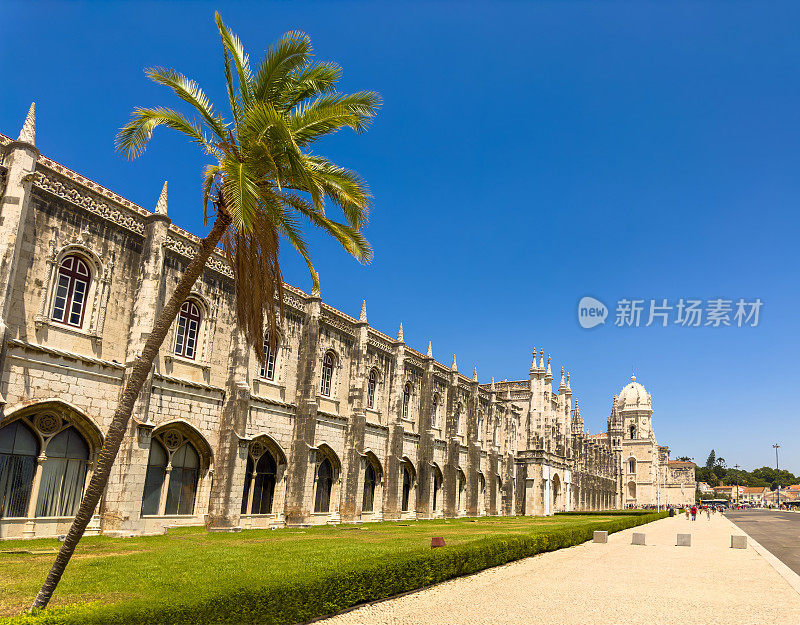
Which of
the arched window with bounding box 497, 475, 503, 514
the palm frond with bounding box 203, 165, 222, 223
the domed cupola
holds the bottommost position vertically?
the arched window with bounding box 497, 475, 503, 514

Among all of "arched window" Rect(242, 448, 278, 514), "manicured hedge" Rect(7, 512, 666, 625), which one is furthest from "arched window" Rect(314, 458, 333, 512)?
"manicured hedge" Rect(7, 512, 666, 625)

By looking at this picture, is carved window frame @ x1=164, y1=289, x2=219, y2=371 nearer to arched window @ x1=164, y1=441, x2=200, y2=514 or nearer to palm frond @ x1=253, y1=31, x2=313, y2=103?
arched window @ x1=164, y1=441, x2=200, y2=514

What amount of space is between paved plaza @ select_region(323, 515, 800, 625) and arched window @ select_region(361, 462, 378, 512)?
15483 millimetres

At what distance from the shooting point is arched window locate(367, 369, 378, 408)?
3466 cm

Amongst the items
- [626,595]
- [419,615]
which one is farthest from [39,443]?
[626,595]

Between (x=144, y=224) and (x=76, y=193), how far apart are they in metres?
2.58

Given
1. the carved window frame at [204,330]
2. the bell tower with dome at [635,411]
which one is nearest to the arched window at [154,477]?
the carved window frame at [204,330]

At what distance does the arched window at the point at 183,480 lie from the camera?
849 inches

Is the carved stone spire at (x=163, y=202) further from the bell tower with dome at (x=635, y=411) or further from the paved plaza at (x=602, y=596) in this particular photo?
the bell tower with dome at (x=635, y=411)

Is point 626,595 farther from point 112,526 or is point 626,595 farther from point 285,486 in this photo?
point 285,486

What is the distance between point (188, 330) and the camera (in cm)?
2266

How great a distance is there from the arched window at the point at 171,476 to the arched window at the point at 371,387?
525 inches

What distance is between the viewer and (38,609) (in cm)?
750

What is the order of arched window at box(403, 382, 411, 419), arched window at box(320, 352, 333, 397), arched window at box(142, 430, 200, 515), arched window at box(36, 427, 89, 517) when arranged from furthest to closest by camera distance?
arched window at box(403, 382, 411, 419)
arched window at box(320, 352, 333, 397)
arched window at box(142, 430, 200, 515)
arched window at box(36, 427, 89, 517)
